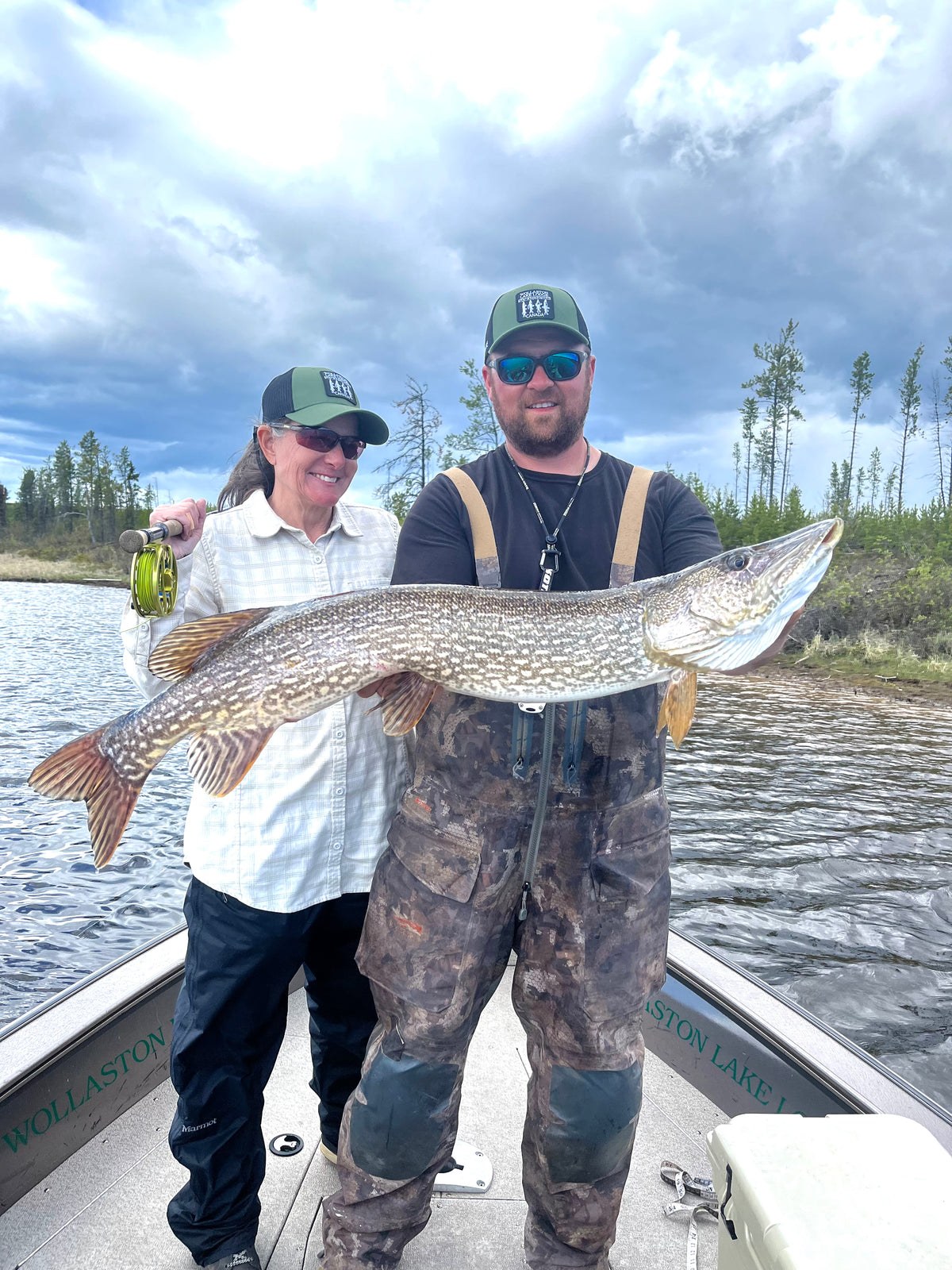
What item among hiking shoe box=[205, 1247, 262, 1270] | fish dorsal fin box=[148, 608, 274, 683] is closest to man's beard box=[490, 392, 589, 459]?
fish dorsal fin box=[148, 608, 274, 683]

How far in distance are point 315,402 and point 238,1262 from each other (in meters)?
2.94

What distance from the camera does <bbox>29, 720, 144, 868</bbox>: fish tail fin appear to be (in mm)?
2416

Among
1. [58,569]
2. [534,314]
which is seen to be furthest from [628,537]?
[58,569]

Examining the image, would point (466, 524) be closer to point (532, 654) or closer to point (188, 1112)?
point (532, 654)

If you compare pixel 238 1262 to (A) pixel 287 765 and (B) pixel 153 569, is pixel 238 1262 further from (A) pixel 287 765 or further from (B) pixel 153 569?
(B) pixel 153 569

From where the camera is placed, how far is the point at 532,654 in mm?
2463

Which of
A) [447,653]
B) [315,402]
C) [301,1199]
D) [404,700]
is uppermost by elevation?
[315,402]

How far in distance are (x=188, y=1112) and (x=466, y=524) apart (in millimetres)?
2091

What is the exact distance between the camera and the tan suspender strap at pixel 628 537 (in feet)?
8.52

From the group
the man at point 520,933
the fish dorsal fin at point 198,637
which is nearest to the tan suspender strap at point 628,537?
the man at point 520,933

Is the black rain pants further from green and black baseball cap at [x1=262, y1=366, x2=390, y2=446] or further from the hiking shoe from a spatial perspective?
green and black baseball cap at [x1=262, y1=366, x2=390, y2=446]

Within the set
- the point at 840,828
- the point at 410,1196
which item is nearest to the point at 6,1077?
the point at 410,1196

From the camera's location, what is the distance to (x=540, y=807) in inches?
94.2

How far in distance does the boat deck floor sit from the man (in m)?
0.52
